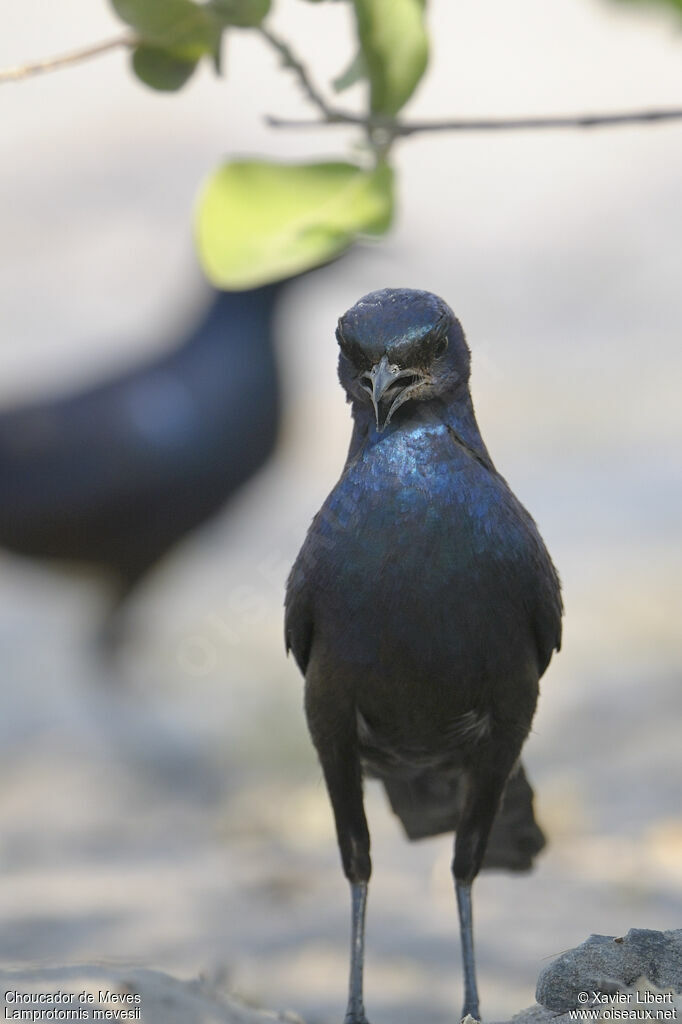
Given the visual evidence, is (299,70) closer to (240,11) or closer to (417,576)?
(240,11)

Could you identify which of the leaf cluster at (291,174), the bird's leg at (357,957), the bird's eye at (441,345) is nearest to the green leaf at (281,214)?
the leaf cluster at (291,174)

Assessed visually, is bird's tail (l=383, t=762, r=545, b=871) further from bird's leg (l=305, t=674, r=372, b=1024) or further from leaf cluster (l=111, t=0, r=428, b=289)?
leaf cluster (l=111, t=0, r=428, b=289)

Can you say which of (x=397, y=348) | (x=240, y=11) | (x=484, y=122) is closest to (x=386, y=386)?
(x=397, y=348)

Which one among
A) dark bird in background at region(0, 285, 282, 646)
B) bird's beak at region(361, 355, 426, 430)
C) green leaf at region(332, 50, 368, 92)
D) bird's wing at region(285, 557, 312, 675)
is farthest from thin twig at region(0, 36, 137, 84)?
dark bird in background at region(0, 285, 282, 646)

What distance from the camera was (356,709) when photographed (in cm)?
227

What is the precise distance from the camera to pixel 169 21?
1.85 m

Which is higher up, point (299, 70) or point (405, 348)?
point (299, 70)

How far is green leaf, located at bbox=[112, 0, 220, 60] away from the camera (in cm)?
184

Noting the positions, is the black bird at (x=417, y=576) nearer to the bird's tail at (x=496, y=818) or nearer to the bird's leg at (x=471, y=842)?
the bird's leg at (x=471, y=842)

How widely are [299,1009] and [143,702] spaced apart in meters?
2.75

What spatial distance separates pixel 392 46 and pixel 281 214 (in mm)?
260

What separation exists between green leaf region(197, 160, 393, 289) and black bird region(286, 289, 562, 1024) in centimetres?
19

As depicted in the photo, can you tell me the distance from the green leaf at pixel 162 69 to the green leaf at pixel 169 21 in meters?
0.09

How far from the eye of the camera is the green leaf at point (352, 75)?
189 cm
